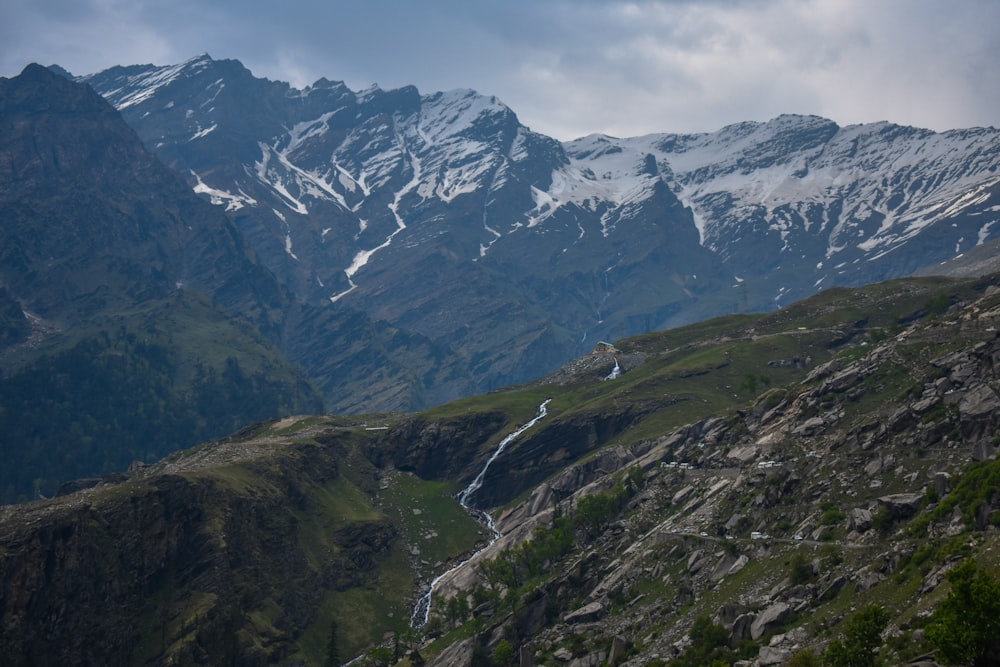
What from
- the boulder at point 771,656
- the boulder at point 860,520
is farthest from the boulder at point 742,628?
the boulder at point 860,520

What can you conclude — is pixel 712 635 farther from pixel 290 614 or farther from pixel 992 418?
pixel 290 614

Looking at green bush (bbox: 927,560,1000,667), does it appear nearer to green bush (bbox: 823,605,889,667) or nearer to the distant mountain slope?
the distant mountain slope

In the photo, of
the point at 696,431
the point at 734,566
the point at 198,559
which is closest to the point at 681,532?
the point at 734,566

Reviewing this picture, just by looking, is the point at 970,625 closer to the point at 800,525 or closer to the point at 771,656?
the point at 771,656

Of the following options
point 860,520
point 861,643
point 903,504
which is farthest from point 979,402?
point 861,643

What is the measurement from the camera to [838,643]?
7844cm

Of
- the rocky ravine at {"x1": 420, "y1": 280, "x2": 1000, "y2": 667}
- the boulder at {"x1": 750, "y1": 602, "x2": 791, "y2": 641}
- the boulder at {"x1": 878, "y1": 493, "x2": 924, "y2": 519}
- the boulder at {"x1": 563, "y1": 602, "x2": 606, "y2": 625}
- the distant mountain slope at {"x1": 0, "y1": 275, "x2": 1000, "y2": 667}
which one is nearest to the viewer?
the rocky ravine at {"x1": 420, "y1": 280, "x2": 1000, "y2": 667}

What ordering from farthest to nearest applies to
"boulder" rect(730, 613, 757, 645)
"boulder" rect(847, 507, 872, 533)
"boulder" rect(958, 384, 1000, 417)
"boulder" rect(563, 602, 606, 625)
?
"boulder" rect(563, 602, 606, 625)
"boulder" rect(958, 384, 1000, 417)
"boulder" rect(847, 507, 872, 533)
"boulder" rect(730, 613, 757, 645)

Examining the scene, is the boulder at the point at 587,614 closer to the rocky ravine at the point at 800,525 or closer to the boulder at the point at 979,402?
the rocky ravine at the point at 800,525

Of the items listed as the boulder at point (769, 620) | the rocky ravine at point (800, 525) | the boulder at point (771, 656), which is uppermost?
the rocky ravine at point (800, 525)

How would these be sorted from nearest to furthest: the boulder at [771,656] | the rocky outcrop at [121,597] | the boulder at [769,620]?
the boulder at [771,656] < the boulder at [769,620] < the rocky outcrop at [121,597]

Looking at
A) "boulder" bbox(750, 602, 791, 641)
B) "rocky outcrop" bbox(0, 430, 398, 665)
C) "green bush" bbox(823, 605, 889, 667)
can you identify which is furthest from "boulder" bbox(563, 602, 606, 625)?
"rocky outcrop" bbox(0, 430, 398, 665)

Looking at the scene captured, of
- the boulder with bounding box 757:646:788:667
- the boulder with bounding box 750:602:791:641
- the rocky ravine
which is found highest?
the rocky ravine

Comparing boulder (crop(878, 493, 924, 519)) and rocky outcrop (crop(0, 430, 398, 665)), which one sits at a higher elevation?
rocky outcrop (crop(0, 430, 398, 665))
